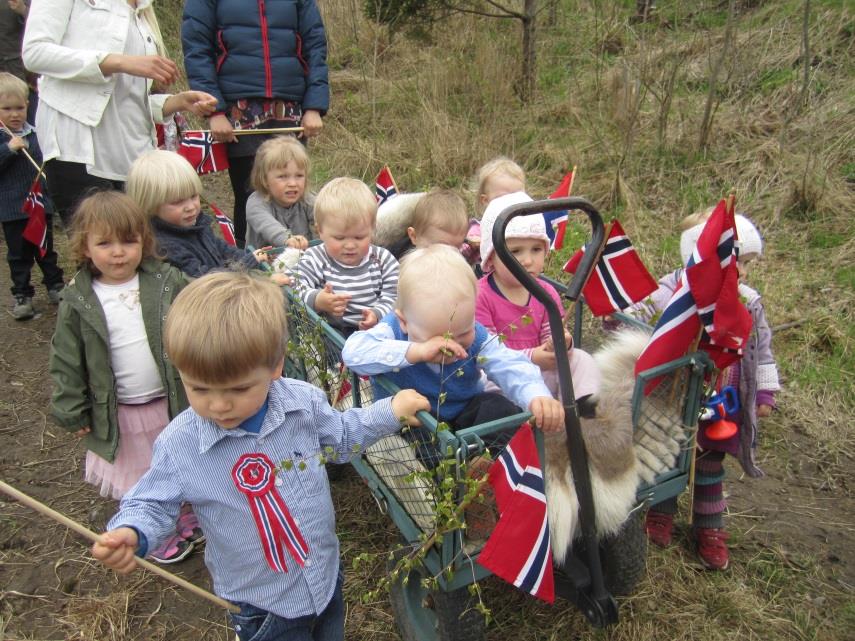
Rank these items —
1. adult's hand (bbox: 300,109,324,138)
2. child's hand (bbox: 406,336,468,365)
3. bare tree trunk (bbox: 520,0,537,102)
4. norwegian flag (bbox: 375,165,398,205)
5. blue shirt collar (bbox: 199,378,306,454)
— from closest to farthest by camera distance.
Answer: blue shirt collar (bbox: 199,378,306,454), child's hand (bbox: 406,336,468,365), norwegian flag (bbox: 375,165,398,205), adult's hand (bbox: 300,109,324,138), bare tree trunk (bbox: 520,0,537,102)

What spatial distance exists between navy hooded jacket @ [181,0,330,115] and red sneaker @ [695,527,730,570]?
347cm

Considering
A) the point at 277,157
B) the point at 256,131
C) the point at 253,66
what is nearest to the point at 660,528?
the point at 277,157

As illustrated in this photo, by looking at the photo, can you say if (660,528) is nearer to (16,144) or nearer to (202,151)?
(202,151)

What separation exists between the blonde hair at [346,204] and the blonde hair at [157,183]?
1.96ft

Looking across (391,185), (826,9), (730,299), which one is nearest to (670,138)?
(826,9)

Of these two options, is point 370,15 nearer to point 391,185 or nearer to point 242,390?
point 391,185

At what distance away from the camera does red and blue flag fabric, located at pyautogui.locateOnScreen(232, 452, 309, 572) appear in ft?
5.68

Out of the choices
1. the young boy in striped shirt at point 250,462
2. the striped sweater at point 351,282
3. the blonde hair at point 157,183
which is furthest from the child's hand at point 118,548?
the blonde hair at point 157,183

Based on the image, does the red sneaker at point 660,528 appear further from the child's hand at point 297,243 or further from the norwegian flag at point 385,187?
the norwegian flag at point 385,187

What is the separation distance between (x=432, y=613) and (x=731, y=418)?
1357 millimetres

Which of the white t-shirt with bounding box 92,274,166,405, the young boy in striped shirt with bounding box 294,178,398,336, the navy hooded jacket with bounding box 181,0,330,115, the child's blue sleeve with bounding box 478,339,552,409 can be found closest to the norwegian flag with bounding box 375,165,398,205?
the navy hooded jacket with bounding box 181,0,330,115

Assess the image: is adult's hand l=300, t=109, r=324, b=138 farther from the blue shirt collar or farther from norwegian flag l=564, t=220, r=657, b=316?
the blue shirt collar

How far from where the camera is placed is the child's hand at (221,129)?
13.5 ft

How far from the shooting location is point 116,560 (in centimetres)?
147
